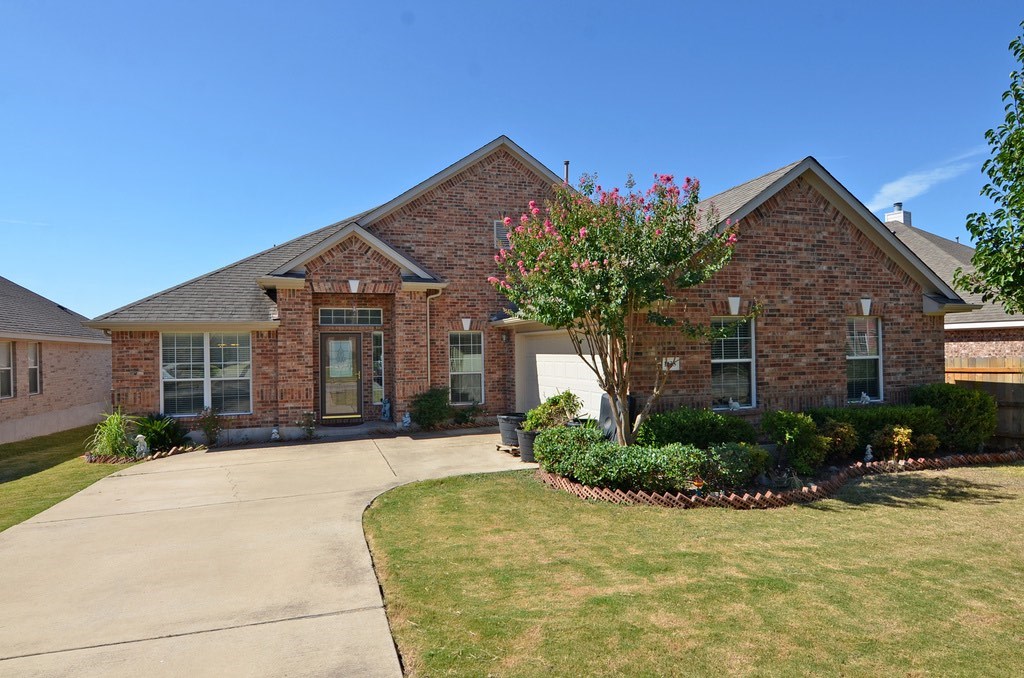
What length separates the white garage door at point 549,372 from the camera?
11508 millimetres

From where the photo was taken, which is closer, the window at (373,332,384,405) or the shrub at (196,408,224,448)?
the shrub at (196,408,224,448)

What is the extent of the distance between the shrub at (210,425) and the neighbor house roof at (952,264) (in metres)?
17.9

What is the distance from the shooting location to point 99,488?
948cm

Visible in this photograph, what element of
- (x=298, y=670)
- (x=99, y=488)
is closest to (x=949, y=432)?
(x=298, y=670)

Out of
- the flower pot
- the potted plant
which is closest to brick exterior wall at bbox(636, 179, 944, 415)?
the potted plant

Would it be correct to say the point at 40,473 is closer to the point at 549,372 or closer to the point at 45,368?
the point at 45,368

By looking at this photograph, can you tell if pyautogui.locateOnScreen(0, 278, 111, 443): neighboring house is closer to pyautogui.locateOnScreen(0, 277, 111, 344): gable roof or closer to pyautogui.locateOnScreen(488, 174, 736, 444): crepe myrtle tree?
pyautogui.locateOnScreen(0, 277, 111, 344): gable roof

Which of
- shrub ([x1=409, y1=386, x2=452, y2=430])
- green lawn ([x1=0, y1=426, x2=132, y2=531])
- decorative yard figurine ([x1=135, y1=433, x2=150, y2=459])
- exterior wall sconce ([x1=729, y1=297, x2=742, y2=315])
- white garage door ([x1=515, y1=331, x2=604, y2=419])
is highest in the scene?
exterior wall sconce ([x1=729, y1=297, x2=742, y2=315])

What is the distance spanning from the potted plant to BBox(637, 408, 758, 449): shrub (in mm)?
1987

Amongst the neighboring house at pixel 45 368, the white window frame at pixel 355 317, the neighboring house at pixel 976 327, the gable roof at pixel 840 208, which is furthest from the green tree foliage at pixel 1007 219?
the neighboring house at pixel 45 368

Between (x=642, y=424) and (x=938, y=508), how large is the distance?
403 centimetres

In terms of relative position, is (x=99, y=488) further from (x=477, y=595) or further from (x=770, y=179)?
(x=770, y=179)

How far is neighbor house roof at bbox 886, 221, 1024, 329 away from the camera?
58.2ft

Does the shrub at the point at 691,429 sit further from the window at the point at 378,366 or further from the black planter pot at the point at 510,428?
the window at the point at 378,366
